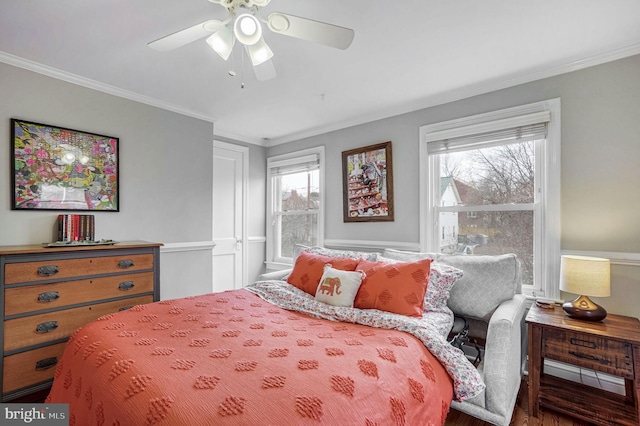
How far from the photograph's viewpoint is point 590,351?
181 centimetres

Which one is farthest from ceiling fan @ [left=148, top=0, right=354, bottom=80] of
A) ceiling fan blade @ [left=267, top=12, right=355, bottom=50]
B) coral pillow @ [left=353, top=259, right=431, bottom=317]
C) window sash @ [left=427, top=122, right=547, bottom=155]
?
window sash @ [left=427, top=122, right=547, bottom=155]

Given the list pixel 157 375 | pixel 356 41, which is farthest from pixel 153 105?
pixel 157 375

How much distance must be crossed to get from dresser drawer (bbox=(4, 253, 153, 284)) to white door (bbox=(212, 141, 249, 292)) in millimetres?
1465

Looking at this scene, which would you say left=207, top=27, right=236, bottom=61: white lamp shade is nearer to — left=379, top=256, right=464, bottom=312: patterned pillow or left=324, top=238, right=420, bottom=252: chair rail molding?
left=379, top=256, right=464, bottom=312: patterned pillow

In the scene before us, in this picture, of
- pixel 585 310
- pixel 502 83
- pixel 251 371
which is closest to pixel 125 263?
pixel 251 371

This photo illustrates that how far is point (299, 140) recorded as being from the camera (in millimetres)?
4203

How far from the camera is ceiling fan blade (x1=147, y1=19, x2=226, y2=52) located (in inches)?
58.6

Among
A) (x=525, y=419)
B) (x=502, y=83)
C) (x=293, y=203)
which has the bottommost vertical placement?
(x=525, y=419)

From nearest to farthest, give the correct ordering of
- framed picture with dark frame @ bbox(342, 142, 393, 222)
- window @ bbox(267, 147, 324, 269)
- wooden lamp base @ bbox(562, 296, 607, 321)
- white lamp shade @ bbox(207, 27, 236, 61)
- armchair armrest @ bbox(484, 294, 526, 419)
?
1. white lamp shade @ bbox(207, 27, 236, 61)
2. armchair armrest @ bbox(484, 294, 526, 419)
3. wooden lamp base @ bbox(562, 296, 607, 321)
4. framed picture with dark frame @ bbox(342, 142, 393, 222)
5. window @ bbox(267, 147, 324, 269)

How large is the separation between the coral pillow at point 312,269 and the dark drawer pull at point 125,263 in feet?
4.21

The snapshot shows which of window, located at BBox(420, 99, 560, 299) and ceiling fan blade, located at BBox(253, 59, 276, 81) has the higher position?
ceiling fan blade, located at BBox(253, 59, 276, 81)

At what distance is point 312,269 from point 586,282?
180 cm

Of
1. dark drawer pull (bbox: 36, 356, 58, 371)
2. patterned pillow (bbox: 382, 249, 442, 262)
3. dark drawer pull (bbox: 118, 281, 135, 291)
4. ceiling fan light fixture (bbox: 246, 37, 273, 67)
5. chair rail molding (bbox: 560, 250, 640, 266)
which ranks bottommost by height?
dark drawer pull (bbox: 36, 356, 58, 371)

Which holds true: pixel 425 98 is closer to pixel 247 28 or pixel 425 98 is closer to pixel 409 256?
pixel 409 256
